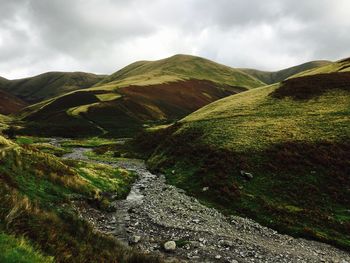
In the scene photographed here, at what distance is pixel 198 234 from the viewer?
26688 mm

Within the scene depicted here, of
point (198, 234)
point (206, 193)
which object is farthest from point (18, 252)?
point (206, 193)

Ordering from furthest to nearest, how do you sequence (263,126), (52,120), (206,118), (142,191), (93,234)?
(52,120) → (206,118) → (263,126) → (142,191) → (93,234)

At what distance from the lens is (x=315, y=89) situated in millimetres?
70812

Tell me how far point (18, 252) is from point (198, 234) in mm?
18528

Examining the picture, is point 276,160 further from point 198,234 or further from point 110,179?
point 110,179

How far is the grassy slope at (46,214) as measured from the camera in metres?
11.6

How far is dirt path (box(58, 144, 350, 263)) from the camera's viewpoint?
77.5ft

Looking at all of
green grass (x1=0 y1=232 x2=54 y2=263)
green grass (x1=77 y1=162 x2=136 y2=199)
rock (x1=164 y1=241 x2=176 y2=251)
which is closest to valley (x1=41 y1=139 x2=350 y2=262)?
rock (x1=164 y1=241 x2=176 y2=251)

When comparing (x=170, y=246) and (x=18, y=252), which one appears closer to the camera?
(x=18, y=252)

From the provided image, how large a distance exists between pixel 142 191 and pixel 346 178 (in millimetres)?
22901

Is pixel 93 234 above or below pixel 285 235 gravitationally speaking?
above

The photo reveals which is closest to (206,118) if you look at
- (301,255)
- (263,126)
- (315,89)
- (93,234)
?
(263,126)

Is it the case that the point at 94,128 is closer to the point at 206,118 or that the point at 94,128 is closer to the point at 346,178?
the point at 206,118

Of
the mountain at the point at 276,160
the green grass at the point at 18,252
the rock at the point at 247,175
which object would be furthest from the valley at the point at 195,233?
the green grass at the point at 18,252
